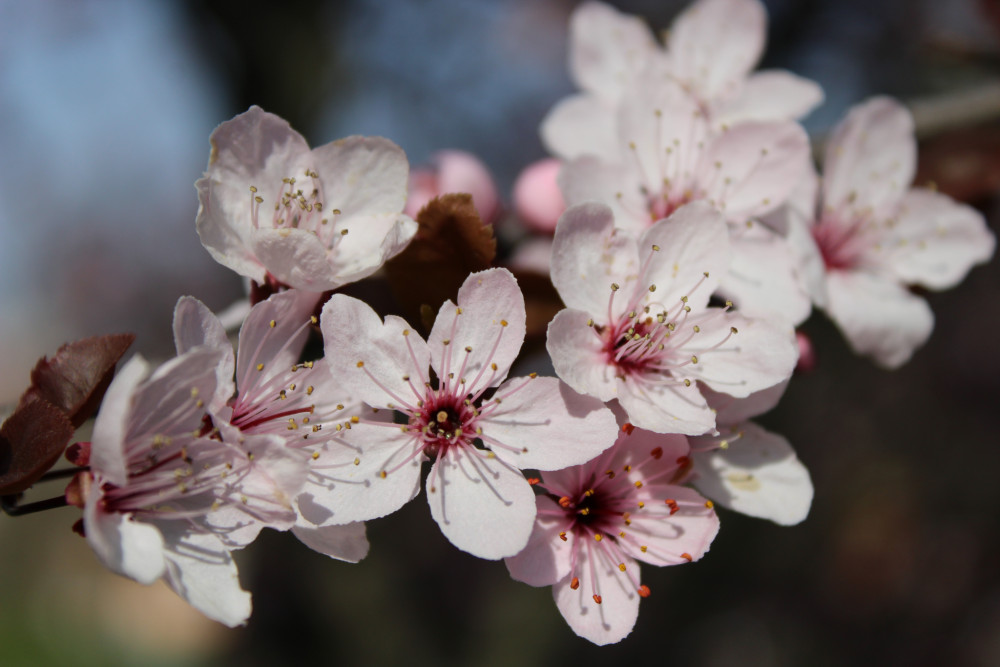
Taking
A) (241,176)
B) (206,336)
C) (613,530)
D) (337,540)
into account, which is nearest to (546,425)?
(613,530)

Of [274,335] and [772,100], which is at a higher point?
[274,335]

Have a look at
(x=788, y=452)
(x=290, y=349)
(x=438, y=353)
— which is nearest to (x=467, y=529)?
(x=438, y=353)

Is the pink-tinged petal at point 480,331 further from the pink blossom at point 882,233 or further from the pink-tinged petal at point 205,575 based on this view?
the pink blossom at point 882,233

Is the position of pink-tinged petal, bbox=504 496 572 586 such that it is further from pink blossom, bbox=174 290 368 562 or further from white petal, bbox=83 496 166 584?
white petal, bbox=83 496 166 584

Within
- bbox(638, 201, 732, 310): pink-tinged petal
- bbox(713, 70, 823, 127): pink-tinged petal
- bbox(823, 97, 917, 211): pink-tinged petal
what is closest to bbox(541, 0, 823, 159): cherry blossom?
bbox(713, 70, 823, 127): pink-tinged petal

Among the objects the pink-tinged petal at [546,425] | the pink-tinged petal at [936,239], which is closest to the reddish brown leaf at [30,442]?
the pink-tinged petal at [546,425]

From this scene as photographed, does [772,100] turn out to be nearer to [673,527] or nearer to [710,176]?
[710,176]

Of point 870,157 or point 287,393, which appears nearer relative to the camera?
point 287,393
